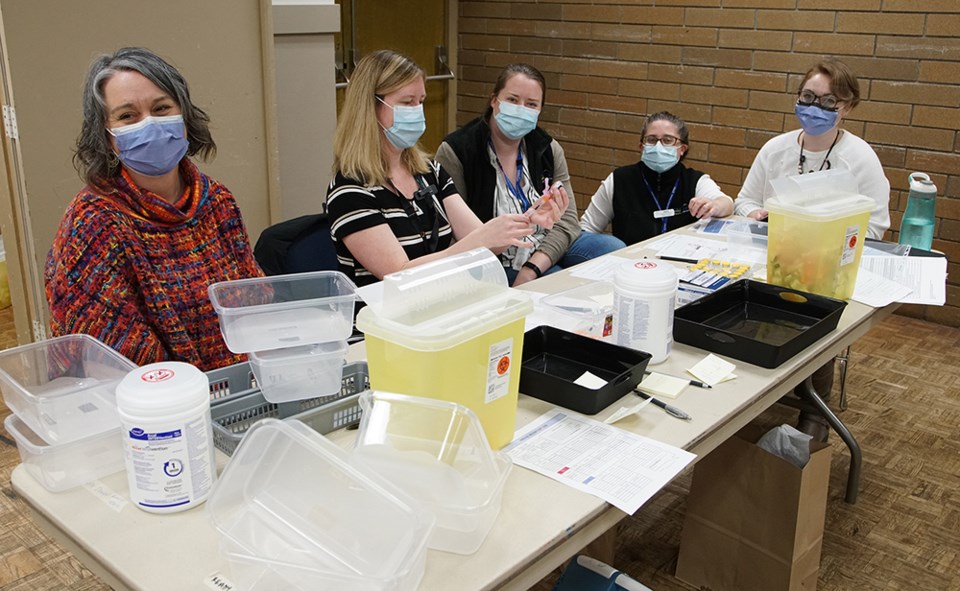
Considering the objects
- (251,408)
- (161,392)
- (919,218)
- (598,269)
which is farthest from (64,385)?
(919,218)

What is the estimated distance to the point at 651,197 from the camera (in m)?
3.16

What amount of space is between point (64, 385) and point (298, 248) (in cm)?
98

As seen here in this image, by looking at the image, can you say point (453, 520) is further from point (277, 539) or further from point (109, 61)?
point (109, 61)

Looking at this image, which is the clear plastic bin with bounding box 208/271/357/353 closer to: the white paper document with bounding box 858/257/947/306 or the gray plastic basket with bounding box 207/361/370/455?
the gray plastic basket with bounding box 207/361/370/455

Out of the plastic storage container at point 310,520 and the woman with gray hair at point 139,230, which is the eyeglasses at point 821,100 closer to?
the woman with gray hair at point 139,230

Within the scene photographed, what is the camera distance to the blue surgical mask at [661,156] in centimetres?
304

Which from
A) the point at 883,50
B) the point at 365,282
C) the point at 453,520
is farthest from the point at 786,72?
the point at 453,520

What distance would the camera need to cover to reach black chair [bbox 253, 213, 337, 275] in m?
2.29

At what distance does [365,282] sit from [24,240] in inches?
47.6

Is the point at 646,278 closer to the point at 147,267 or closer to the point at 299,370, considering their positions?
the point at 299,370

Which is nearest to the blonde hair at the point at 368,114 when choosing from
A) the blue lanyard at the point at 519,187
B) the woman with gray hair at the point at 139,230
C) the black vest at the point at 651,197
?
the woman with gray hair at the point at 139,230

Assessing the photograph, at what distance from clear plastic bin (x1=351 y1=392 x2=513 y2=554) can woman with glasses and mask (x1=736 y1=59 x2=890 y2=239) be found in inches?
80.3

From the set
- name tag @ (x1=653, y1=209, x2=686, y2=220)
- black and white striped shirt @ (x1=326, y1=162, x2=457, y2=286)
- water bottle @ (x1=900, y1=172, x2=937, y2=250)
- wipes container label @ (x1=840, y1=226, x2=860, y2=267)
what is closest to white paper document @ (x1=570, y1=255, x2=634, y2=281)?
black and white striped shirt @ (x1=326, y1=162, x2=457, y2=286)

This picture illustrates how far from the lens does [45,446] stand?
122cm
